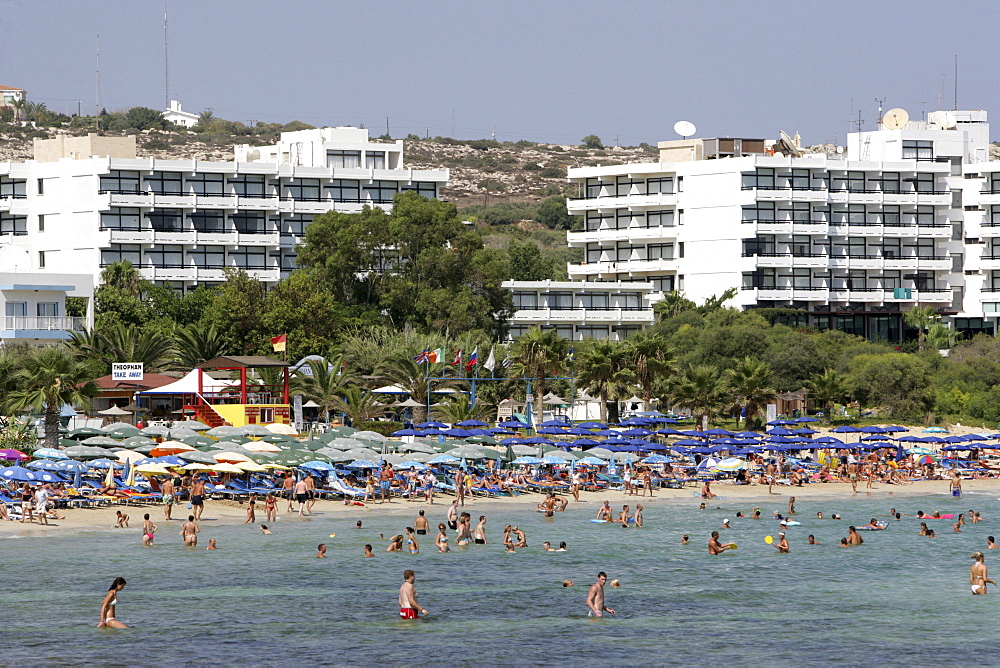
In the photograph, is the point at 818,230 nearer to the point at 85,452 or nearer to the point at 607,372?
the point at 607,372

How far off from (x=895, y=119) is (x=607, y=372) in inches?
2087

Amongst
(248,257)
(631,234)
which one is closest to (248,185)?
(248,257)

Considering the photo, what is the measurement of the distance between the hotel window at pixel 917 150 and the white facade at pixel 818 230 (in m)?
0.08

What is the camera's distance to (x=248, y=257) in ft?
322

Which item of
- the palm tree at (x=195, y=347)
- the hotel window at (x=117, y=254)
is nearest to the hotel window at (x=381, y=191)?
the hotel window at (x=117, y=254)

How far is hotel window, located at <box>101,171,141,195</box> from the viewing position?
314ft

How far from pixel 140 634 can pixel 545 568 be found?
1359 cm

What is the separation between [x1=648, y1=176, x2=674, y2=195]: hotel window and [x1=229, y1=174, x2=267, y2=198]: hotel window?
94.5 ft

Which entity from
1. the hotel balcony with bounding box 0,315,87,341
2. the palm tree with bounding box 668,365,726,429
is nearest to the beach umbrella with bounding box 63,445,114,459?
the hotel balcony with bounding box 0,315,87,341

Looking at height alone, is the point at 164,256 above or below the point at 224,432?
above

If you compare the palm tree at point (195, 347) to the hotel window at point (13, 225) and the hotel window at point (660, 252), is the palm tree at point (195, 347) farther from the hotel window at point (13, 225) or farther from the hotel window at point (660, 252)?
the hotel window at point (660, 252)

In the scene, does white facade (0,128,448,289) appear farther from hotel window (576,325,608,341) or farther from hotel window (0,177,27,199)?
hotel window (576,325,608,341)

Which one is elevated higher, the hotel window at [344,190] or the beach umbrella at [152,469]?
the hotel window at [344,190]

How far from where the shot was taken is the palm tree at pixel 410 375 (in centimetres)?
7088
